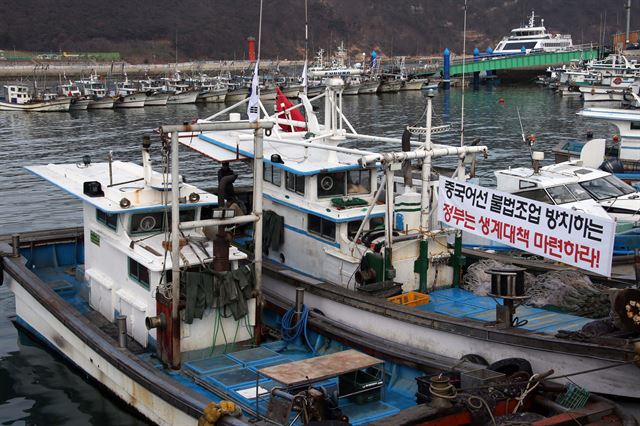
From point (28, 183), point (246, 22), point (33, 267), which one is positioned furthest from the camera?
A: point (246, 22)

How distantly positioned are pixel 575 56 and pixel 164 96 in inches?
2028

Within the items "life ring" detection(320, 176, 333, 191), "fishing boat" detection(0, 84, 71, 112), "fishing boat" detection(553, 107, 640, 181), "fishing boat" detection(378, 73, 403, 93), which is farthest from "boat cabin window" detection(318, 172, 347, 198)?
"fishing boat" detection(378, 73, 403, 93)

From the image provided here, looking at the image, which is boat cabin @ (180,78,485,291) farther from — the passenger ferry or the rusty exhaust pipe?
Result: the passenger ferry

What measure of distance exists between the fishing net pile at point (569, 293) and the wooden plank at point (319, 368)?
3.38 m

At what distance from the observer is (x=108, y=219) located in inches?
629

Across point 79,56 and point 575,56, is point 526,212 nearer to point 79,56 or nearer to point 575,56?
point 575,56

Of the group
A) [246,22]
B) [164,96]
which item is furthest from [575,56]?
[246,22]

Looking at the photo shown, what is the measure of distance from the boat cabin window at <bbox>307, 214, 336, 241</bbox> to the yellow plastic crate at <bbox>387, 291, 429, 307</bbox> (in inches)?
70.5

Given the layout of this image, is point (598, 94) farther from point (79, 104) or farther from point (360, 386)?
point (360, 386)

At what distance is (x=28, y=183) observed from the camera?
3812 centimetres

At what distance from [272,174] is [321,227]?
1910 millimetres

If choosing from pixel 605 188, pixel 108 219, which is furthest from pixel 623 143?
pixel 108 219

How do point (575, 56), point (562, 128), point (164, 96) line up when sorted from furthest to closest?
point (575, 56), point (164, 96), point (562, 128)

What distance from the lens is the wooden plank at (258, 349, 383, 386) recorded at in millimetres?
12148
